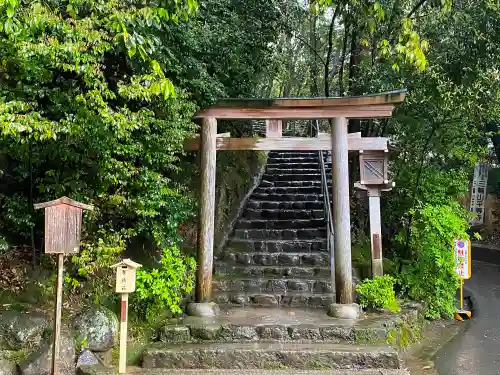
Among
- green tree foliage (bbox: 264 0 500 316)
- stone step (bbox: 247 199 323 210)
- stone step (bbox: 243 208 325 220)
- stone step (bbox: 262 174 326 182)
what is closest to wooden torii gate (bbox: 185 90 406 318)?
green tree foliage (bbox: 264 0 500 316)

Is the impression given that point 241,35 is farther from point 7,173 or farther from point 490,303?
point 490,303

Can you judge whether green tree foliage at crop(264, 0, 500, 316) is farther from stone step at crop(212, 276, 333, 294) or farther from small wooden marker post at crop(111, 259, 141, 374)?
small wooden marker post at crop(111, 259, 141, 374)

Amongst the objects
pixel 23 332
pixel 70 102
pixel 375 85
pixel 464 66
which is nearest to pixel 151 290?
pixel 23 332

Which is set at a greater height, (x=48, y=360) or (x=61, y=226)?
(x=61, y=226)

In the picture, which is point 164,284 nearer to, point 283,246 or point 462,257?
point 283,246

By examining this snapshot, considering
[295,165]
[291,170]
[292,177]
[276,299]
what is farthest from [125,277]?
[295,165]

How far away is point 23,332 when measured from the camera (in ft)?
18.9

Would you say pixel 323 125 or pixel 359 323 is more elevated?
pixel 323 125

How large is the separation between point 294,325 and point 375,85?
5535 millimetres

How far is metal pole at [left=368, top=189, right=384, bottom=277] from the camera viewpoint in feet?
27.1

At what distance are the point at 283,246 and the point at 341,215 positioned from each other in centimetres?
238

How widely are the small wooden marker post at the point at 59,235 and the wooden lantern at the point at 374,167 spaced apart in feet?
17.4

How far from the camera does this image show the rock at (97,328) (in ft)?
19.5

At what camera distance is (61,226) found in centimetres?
518
